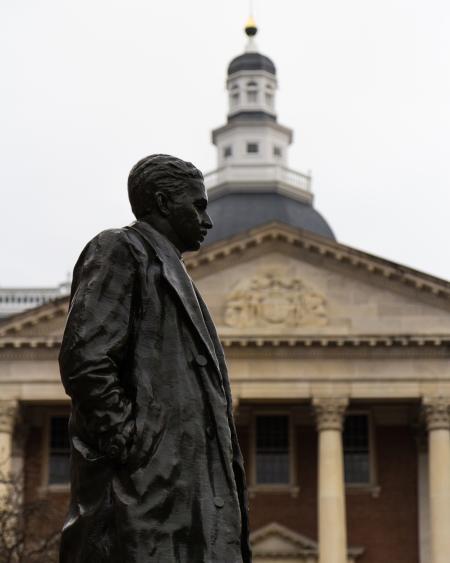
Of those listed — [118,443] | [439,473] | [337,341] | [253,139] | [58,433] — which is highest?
[253,139]

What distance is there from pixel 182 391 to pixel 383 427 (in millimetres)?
50509

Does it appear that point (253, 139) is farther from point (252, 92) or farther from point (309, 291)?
point (309, 291)

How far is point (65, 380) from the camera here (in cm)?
622

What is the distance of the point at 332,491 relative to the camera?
52.0m

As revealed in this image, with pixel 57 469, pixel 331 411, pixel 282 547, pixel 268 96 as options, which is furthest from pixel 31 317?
pixel 268 96

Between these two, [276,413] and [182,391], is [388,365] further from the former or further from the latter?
[182,391]

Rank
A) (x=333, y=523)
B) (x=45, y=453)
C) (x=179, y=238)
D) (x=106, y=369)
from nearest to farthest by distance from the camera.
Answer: (x=106, y=369), (x=179, y=238), (x=333, y=523), (x=45, y=453)

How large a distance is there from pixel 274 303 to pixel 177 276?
156ft

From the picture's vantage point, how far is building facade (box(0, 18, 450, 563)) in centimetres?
5316

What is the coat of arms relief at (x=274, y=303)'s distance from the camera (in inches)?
2115

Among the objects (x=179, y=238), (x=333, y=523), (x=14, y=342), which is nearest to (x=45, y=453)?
(x=14, y=342)

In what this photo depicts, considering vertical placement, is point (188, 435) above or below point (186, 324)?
below

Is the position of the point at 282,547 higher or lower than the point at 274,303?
lower

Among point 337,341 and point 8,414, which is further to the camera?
point 8,414
